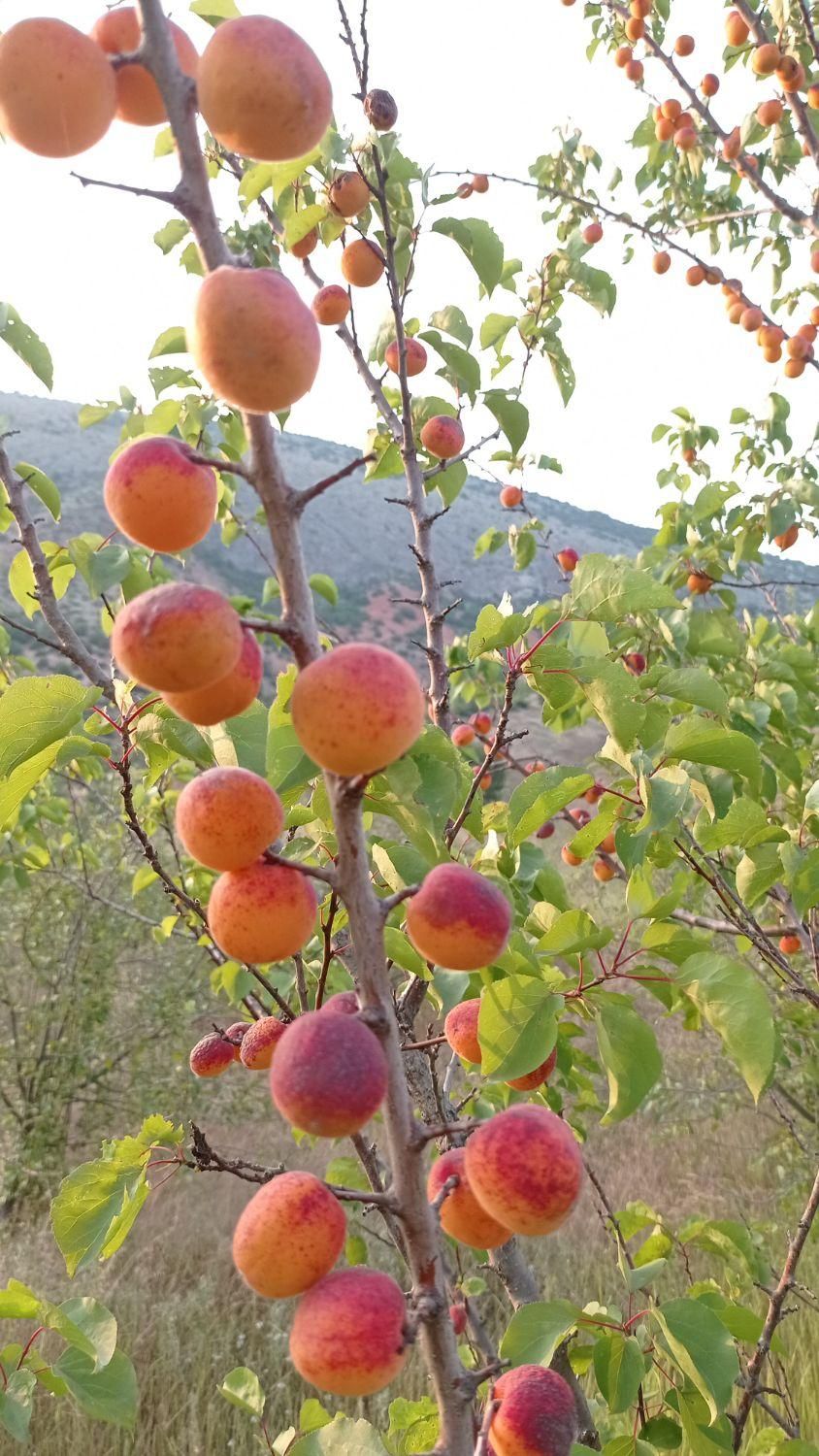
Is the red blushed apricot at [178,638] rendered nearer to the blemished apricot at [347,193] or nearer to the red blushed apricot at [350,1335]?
the red blushed apricot at [350,1335]

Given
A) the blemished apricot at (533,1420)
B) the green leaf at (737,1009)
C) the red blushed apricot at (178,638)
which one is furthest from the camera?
the green leaf at (737,1009)

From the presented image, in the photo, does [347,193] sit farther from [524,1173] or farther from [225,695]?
[524,1173]

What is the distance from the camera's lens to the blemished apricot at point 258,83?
2.41 feet

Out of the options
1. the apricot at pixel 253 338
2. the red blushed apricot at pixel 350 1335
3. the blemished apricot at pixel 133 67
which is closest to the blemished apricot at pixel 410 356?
the blemished apricot at pixel 133 67

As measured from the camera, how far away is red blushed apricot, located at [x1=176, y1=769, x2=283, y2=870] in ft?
2.68

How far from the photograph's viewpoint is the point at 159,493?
0.77 metres

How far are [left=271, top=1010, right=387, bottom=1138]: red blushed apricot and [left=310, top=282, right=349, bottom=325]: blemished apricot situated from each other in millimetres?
1881

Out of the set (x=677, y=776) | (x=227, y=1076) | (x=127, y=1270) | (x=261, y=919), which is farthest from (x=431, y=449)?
(x=227, y=1076)

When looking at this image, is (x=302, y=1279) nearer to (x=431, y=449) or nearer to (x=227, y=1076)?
(x=431, y=449)

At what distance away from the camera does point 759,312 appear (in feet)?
15.1

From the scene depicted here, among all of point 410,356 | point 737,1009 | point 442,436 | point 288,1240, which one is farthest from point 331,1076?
point 410,356

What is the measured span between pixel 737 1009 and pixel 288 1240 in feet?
1.87

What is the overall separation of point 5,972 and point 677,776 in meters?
6.57

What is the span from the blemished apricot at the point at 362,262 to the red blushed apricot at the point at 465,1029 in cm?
174
